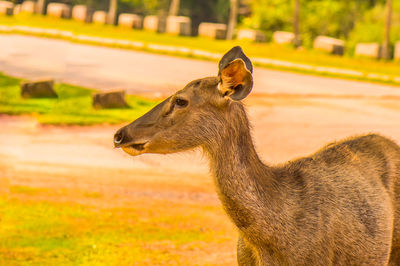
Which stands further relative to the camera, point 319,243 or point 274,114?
point 274,114

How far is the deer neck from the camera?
16.2ft

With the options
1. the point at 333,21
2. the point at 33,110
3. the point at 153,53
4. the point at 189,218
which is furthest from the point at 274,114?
the point at 333,21

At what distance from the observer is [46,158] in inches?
508

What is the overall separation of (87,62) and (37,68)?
4989 mm

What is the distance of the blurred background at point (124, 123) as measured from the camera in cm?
874

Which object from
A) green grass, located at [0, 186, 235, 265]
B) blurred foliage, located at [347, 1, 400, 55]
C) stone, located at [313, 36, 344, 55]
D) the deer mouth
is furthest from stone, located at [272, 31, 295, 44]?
the deer mouth

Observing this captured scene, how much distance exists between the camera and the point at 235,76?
15.6ft

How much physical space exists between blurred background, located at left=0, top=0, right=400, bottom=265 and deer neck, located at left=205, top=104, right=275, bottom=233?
0.32 meters

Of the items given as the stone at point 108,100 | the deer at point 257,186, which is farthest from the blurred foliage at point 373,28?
the deer at point 257,186

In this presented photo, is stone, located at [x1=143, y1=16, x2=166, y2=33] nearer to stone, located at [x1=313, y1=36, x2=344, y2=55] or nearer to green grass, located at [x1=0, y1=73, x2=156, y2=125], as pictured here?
stone, located at [x1=313, y1=36, x2=344, y2=55]

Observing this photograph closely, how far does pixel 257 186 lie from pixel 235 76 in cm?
85

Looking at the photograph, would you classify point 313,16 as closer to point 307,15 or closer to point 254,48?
point 307,15

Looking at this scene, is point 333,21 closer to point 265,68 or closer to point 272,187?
→ point 265,68

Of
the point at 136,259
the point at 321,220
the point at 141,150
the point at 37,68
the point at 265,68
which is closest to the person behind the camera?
the point at 141,150
